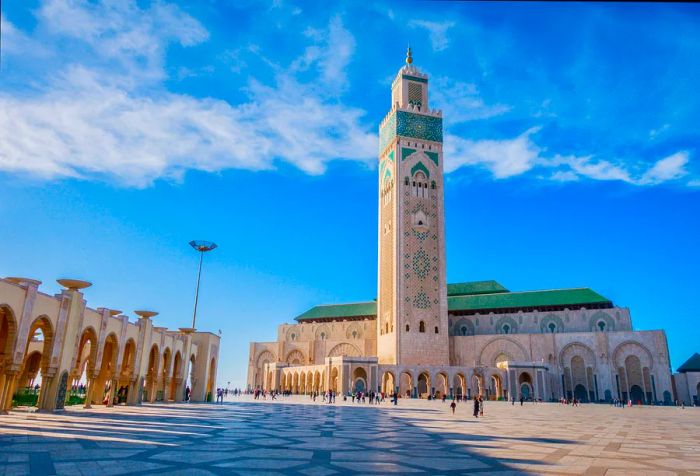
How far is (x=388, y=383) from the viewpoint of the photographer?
46.1m

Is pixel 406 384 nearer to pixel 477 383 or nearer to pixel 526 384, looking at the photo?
pixel 477 383

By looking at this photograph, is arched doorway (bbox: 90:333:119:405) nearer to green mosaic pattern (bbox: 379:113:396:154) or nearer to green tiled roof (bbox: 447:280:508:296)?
green mosaic pattern (bbox: 379:113:396:154)

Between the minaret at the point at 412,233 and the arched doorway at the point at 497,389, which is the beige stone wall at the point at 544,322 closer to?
the minaret at the point at 412,233

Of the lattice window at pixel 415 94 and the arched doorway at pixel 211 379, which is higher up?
the lattice window at pixel 415 94

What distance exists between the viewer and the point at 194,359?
96.4ft

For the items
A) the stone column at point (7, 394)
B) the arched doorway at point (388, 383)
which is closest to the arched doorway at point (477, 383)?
the arched doorway at point (388, 383)

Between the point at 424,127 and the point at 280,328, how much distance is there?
2978cm

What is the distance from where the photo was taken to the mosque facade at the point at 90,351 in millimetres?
14234

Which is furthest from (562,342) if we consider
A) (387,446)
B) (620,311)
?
(387,446)

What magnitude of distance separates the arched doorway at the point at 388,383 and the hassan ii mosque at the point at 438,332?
0.18 metres

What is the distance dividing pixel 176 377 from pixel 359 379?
23493 mm

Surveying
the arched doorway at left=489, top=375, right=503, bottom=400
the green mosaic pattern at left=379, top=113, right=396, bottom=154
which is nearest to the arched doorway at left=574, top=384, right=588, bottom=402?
the arched doorway at left=489, top=375, right=503, bottom=400

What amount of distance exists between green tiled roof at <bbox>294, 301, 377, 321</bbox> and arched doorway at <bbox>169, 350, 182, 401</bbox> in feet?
104

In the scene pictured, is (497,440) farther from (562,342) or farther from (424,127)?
(424,127)
